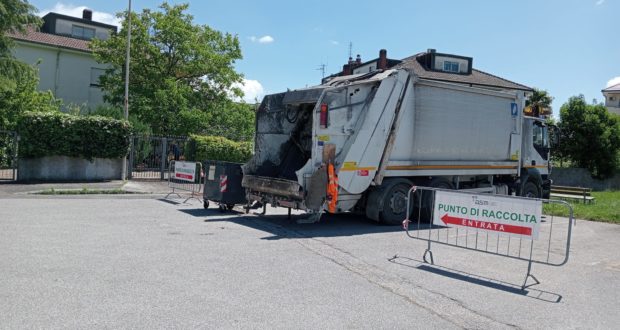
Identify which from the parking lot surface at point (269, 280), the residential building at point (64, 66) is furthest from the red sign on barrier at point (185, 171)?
the residential building at point (64, 66)

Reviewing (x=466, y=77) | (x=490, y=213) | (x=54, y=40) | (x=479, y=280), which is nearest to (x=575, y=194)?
(x=490, y=213)

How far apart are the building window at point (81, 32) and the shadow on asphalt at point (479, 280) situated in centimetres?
3910

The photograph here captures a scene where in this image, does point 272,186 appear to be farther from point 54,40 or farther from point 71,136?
point 54,40

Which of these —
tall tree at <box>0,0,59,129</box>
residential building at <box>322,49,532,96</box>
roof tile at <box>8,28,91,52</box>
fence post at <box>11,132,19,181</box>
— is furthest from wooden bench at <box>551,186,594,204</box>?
roof tile at <box>8,28,91,52</box>

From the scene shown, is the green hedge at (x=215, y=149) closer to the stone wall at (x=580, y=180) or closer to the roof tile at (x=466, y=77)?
the roof tile at (x=466, y=77)

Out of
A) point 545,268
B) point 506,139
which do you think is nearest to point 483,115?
point 506,139

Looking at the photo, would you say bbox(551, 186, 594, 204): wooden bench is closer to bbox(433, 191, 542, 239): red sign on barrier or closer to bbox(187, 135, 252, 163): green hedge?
bbox(187, 135, 252, 163): green hedge

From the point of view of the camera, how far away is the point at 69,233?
858 centimetres

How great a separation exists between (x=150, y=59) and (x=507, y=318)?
26.4m

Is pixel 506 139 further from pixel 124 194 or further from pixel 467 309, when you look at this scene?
pixel 124 194

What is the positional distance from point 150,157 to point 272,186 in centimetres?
1178

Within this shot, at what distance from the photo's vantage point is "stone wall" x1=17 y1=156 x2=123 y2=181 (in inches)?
695

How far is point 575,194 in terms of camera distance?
20469mm

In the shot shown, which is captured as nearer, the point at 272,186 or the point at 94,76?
the point at 272,186
